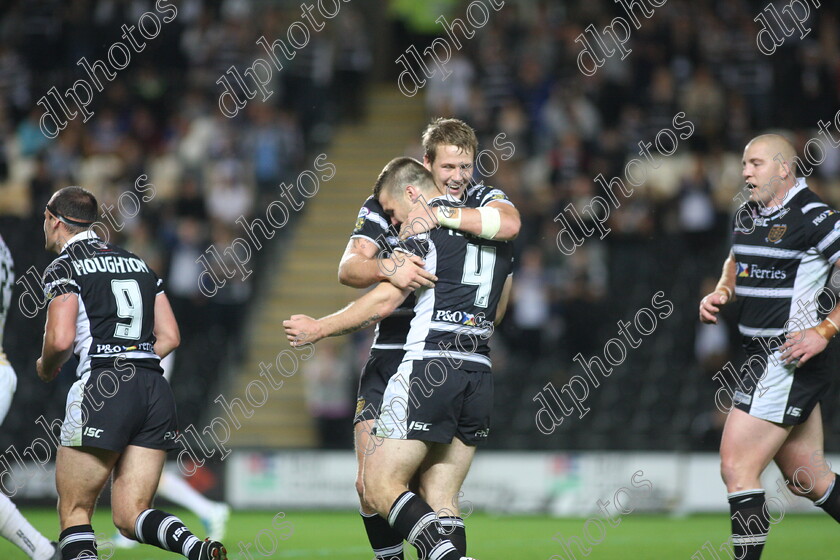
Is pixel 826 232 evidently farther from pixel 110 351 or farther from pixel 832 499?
pixel 110 351

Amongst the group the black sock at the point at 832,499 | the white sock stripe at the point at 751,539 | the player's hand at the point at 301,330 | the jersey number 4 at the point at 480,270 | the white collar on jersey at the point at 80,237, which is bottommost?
the white sock stripe at the point at 751,539

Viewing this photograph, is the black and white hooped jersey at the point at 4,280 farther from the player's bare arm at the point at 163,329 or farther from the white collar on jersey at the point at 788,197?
the white collar on jersey at the point at 788,197

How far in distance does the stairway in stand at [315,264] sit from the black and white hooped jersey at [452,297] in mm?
8901

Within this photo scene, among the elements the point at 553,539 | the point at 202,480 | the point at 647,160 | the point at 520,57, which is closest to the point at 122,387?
the point at 553,539

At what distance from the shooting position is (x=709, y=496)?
1323cm

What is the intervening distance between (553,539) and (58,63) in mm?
13088

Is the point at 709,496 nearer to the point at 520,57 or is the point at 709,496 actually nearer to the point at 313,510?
the point at 313,510

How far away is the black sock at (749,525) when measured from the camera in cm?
650

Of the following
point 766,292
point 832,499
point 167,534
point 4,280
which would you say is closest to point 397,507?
point 167,534

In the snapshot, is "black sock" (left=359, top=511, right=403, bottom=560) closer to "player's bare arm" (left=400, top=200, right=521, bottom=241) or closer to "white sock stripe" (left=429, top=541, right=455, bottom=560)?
"white sock stripe" (left=429, top=541, right=455, bottom=560)

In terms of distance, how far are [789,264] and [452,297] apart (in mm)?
2232

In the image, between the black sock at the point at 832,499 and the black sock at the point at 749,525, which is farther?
the black sock at the point at 832,499

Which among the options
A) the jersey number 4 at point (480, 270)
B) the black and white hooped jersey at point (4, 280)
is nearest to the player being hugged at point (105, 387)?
the black and white hooped jersey at point (4, 280)

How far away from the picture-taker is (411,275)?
575cm
